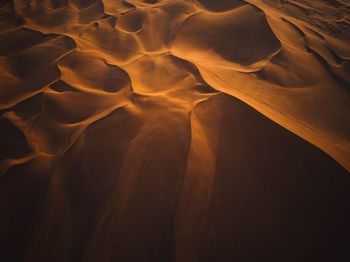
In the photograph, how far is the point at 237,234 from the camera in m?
0.83

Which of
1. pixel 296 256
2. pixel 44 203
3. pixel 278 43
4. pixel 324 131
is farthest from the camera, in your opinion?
pixel 278 43

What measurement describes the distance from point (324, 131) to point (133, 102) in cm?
145

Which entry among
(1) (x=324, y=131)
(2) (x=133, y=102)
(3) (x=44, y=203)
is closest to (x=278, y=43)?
(1) (x=324, y=131)

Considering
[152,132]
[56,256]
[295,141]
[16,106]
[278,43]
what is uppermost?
[278,43]

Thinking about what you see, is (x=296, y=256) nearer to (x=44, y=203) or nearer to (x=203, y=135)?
(x=203, y=135)

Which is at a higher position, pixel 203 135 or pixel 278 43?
pixel 278 43

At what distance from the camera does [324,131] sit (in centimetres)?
127

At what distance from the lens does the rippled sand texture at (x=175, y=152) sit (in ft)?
2.75

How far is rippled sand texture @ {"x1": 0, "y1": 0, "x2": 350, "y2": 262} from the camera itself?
2.75ft

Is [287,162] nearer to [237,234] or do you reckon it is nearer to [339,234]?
[339,234]

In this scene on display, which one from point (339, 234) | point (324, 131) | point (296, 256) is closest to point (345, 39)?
point (324, 131)

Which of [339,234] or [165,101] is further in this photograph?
[165,101]

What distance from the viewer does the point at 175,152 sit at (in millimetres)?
1018

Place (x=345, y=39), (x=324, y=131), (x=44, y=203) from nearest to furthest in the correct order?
1. (x=44, y=203)
2. (x=324, y=131)
3. (x=345, y=39)
